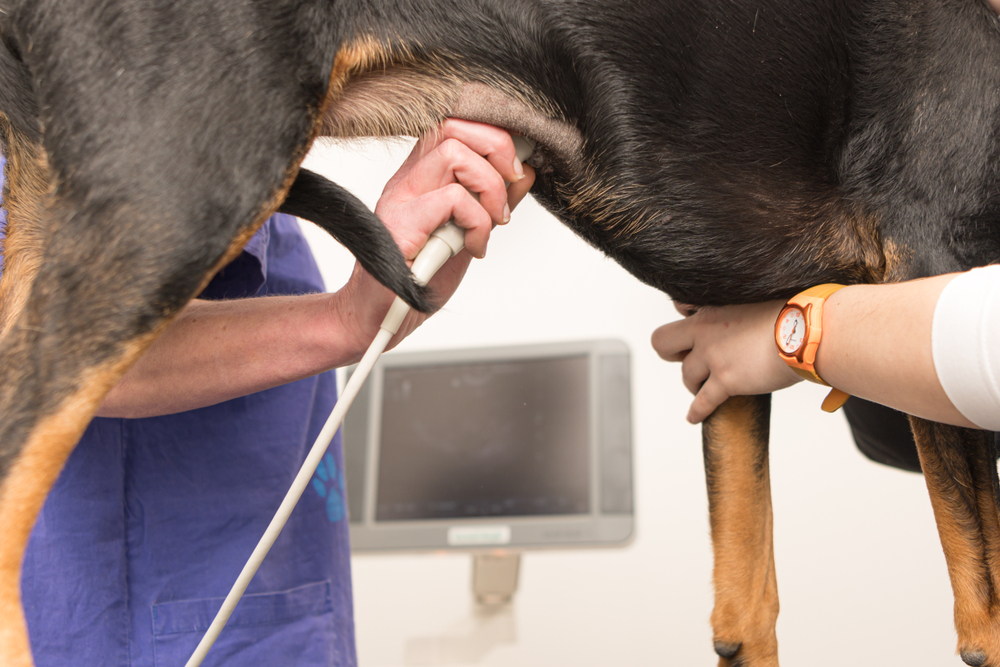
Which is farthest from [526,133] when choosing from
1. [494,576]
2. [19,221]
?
[494,576]

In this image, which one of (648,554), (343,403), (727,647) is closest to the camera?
(343,403)

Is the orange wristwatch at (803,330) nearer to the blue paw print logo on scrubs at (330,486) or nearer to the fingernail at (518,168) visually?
the fingernail at (518,168)

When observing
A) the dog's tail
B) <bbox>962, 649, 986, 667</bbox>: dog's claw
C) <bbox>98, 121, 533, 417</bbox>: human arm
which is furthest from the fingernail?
<bbox>962, 649, 986, 667</bbox>: dog's claw

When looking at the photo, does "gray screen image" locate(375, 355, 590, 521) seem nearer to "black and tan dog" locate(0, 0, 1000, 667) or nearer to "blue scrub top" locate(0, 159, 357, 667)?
"blue scrub top" locate(0, 159, 357, 667)

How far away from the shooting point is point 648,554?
184cm

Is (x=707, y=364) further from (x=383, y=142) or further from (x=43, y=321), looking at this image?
(x=43, y=321)

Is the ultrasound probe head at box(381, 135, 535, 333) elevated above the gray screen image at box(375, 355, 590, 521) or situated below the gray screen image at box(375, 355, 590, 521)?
above

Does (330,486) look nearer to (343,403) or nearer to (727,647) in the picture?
(343,403)

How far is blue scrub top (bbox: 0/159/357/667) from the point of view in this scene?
848 millimetres

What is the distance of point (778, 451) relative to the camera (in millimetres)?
1817

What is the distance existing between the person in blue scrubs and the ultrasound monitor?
18.7 inches

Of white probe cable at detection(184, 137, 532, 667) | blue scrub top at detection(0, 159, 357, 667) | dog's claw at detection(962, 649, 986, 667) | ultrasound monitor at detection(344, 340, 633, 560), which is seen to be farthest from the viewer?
ultrasound monitor at detection(344, 340, 633, 560)

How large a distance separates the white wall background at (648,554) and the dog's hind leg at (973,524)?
1.00 m

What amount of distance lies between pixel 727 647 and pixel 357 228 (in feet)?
2.23
